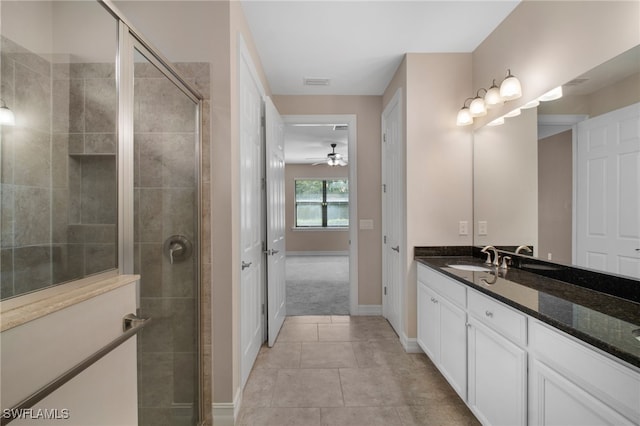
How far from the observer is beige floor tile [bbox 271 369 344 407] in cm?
191

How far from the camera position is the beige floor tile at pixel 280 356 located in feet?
7.84

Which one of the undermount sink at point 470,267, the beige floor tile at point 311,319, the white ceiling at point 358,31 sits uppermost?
the white ceiling at point 358,31

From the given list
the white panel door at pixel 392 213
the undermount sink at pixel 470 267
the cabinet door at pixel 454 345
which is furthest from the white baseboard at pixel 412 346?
the undermount sink at pixel 470 267

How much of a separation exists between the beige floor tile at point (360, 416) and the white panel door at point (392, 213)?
105cm

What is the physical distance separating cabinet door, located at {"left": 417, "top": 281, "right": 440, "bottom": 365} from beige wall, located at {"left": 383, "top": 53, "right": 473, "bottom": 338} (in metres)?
0.13

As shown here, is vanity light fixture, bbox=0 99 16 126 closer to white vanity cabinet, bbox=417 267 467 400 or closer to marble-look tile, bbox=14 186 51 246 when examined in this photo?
marble-look tile, bbox=14 186 51 246

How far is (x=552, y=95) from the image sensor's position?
68.9 inches

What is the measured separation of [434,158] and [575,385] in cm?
195

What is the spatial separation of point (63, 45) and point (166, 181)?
956 mm

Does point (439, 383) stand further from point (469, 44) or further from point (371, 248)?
point (469, 44)

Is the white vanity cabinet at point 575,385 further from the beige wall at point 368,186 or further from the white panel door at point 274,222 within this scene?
the beige wall at point 368,186

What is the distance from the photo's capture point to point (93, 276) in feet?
3.44

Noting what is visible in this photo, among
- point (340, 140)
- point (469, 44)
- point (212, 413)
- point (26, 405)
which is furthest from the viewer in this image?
point (340, 140)

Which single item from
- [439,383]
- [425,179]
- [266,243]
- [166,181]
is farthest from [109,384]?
[425,179]
